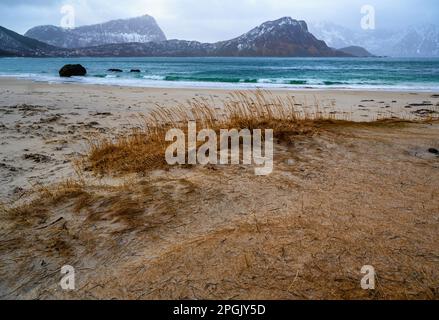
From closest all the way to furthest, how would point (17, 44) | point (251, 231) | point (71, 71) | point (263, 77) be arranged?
point (251, 231), point (71, 71), point (263, 77), point (17, 44)

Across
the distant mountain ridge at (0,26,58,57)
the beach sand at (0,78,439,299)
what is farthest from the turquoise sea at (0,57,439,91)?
the distant mountain ridge at (0,26,58,57)

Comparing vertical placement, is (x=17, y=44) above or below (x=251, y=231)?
above

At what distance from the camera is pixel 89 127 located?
8062 mm

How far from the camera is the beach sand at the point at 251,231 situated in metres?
2.34

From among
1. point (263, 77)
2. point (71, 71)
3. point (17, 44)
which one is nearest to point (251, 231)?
point (71, 71)

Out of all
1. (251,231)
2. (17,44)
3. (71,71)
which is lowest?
(251,231)

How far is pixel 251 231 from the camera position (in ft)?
9.48

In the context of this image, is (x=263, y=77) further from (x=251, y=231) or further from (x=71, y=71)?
(x=251, y=231)

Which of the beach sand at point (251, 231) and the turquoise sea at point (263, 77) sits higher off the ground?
the turquoise sea at point (263, 77)

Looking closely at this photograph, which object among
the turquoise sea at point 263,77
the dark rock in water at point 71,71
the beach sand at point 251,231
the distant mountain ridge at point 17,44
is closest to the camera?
the beach sand at point 251,231

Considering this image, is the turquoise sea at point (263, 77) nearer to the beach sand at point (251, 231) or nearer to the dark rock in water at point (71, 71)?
the dark rock in water at point (71, 71)

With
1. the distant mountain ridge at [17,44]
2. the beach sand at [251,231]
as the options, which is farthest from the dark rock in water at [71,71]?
the distant mountain ridge at [17,44]

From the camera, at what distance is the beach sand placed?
7.66 ft
